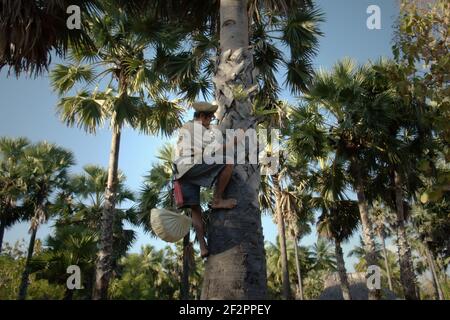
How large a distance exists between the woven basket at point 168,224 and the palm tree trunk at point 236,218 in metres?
0.25

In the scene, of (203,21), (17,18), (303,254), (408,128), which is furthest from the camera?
(303,254)

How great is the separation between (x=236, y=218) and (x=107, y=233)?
29.6ft

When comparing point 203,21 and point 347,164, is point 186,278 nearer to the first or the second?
point 347,164

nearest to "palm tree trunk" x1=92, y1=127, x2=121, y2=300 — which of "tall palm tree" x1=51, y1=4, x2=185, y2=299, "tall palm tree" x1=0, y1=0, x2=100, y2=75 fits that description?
"tall palm tree" x1=51, y1=4, x2=185, y2=299

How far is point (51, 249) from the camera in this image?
14.9 meters

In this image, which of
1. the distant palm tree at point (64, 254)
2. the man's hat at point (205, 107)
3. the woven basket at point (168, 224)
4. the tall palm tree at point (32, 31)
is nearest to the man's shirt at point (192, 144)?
the man's hat at point (205, 107)

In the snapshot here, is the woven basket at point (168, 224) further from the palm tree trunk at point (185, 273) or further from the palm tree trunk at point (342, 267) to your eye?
the palm tree trunk at point (342, 267)

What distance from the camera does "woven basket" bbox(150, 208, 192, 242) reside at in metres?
2.99

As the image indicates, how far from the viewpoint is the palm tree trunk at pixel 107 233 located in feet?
34.3

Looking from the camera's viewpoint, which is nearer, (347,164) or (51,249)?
(347,164)

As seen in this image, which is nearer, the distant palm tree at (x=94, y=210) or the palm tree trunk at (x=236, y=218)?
the palm tree trunk at (x=236, y=218)
